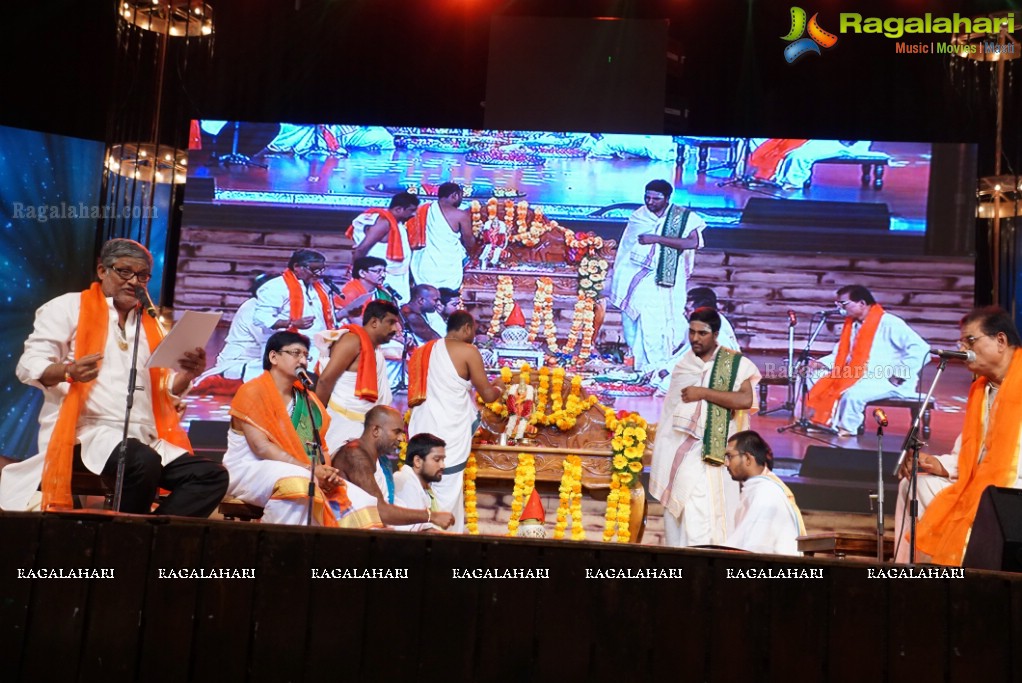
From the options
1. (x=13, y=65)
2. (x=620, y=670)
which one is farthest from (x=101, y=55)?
(x=620, y=670)

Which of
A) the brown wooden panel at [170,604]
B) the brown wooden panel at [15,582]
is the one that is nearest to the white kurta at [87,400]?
the brown wooden panel at [15,582]

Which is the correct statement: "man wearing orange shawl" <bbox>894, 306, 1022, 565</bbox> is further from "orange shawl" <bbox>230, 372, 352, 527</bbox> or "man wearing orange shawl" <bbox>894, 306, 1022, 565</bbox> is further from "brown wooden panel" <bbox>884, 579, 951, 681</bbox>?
"orange shawl" <bbox>230, 372, 352, 527</bbox>

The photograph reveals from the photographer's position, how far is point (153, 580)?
2744mm

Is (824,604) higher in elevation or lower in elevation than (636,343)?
lower

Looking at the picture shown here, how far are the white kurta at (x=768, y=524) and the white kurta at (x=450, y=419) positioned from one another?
2156 millimetres

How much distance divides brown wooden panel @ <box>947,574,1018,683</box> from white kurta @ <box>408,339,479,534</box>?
3965 millimetres

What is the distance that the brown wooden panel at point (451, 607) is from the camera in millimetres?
2701

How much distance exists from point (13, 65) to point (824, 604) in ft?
23.5

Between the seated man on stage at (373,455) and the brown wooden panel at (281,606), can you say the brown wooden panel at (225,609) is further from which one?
the seated man on stage at (373,455)

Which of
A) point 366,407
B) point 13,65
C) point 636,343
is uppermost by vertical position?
point 13,65

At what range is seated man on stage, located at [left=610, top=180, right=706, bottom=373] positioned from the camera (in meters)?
7.31

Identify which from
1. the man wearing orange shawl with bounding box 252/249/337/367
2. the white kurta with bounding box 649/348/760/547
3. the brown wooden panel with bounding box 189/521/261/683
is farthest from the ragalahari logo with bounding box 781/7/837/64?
the brown wooden panel with bounding box 189/521/261/683

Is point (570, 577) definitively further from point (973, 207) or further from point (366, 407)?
point (973, 207)

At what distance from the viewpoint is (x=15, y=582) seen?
2744 millimetres
